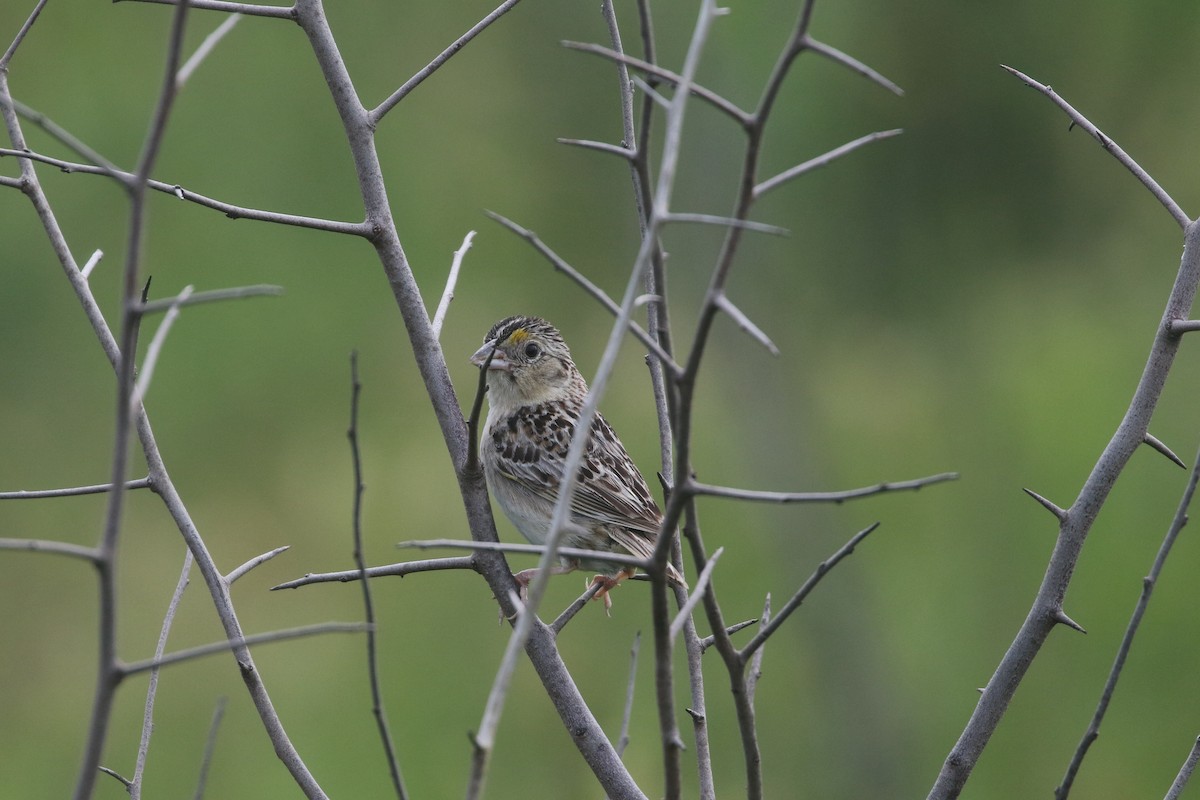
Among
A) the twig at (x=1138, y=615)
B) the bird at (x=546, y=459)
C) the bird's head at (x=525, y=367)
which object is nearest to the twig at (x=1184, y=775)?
the twig at (x=1138, y=615)

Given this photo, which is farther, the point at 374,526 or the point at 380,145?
the point at 380,145

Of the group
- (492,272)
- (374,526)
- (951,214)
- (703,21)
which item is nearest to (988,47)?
(951,214)

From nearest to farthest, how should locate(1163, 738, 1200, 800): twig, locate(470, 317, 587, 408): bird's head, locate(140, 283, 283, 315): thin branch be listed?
locate(140, 283, 283, 315): thin branch → locate(1163, 738, 1200, 800): twig → locate(470, 317, 587, 408): bird's head

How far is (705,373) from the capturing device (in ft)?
20.9

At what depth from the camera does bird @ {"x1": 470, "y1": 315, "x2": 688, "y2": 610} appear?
113 inches

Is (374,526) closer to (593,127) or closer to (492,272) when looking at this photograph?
(492,272)

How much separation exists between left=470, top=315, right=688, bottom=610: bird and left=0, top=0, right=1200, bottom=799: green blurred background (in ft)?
6.56

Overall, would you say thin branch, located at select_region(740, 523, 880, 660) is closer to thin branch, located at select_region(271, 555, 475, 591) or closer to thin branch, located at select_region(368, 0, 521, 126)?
thin branch, located at select_region(271, 555, 475, 591)

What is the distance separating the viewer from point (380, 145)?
6168 mm

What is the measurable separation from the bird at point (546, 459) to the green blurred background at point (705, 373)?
6.56 ft

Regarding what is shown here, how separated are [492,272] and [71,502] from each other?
2431 millimetres

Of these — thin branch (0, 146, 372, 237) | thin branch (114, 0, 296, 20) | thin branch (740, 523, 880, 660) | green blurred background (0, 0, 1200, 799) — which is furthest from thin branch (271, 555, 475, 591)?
green blurred background (0, 0, 1200, 799)

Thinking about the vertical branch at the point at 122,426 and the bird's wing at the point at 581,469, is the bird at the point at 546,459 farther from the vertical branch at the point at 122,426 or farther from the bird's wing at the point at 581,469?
the vertical branch at the point at 122,426

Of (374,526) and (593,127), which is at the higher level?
(593,127)
